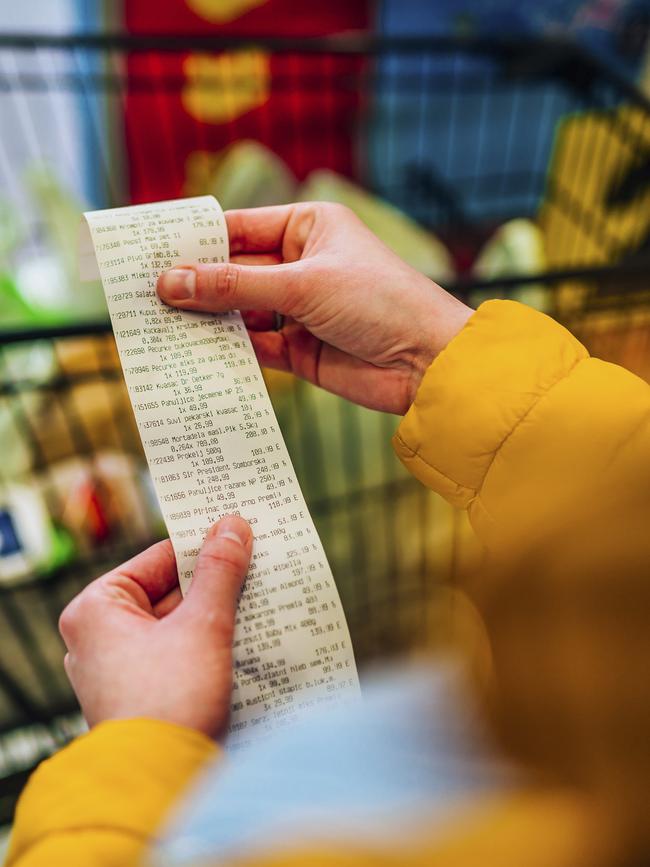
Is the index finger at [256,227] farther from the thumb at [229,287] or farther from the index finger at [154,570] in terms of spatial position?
the index finger at [154,570]

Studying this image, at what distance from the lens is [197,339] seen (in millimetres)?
582

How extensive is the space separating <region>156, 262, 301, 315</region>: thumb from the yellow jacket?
15 cm

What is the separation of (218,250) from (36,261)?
56.1 inches

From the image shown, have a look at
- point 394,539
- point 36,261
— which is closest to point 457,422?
point 394,539

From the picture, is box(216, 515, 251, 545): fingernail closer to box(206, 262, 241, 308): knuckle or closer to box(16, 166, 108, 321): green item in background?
box(206, 262, 241, 308): knuckle

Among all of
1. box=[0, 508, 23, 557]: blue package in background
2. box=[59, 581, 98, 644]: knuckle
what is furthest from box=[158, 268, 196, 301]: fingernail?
box=[0, 508, 23, 557]: blue package in background

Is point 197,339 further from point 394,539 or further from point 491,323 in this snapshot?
point 394,539

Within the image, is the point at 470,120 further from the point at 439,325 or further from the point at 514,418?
the point at 514,418

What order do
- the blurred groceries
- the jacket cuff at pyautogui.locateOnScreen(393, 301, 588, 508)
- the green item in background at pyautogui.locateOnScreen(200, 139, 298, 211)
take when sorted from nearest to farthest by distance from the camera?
the jacket cuff at pyautogui.locateOnScreen(393, 301, 588, 508)
the blurred groceries
the green item in background at pyautogui.locateOnScreen(200, 139, 298, 211)

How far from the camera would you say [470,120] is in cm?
212

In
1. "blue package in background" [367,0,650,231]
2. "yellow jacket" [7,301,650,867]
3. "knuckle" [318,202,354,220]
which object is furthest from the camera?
"blue package in background" [367,0,650,231]

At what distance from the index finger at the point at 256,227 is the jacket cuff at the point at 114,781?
0.45m

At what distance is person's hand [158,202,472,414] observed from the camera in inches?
23.3

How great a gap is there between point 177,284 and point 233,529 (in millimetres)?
207
